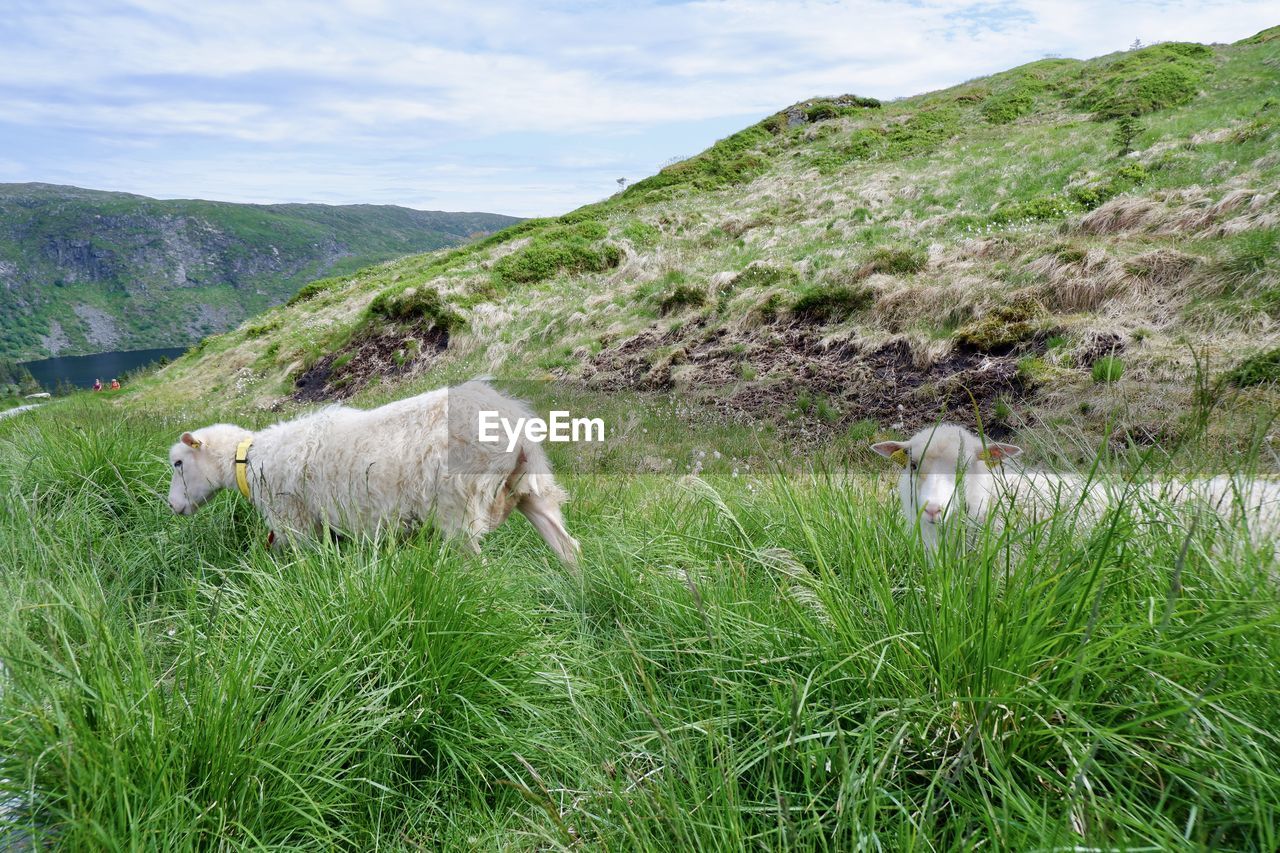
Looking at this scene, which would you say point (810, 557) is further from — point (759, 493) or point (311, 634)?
point (311, 634)

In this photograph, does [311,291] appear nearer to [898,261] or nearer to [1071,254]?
[898,261]

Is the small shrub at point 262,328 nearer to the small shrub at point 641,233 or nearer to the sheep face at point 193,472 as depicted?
the small shrub at point 641,233

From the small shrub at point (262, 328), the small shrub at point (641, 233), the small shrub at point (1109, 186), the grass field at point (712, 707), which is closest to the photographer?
the grass field at point (712, 707)

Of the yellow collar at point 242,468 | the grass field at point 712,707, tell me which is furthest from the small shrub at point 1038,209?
the yellow collar at point 242,468

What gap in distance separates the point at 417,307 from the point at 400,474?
22.0 metres

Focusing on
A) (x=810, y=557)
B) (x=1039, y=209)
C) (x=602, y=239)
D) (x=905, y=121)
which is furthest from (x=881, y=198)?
(x=810, y=557)

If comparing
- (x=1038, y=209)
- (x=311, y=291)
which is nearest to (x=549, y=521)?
(x=1038, y=209)

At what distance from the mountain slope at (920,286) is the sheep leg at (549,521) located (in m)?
3.42

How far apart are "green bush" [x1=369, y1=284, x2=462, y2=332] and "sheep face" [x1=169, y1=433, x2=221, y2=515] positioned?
18.3 metres

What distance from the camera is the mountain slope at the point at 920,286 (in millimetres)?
9688

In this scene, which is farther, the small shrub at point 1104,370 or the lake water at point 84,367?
the lake water at point 84,367

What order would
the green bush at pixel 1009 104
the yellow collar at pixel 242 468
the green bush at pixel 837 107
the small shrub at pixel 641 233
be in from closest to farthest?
the yellow collar at pixel 242 468 → the small shrub at pixel 641 233 → the green bush at pixel 1009 104 → the green bush at pixel 837 107

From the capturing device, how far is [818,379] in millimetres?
12445

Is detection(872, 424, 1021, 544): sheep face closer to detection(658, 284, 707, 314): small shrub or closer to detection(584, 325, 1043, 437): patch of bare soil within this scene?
detection(584, 325, 1043, 437): patch of bare soil
